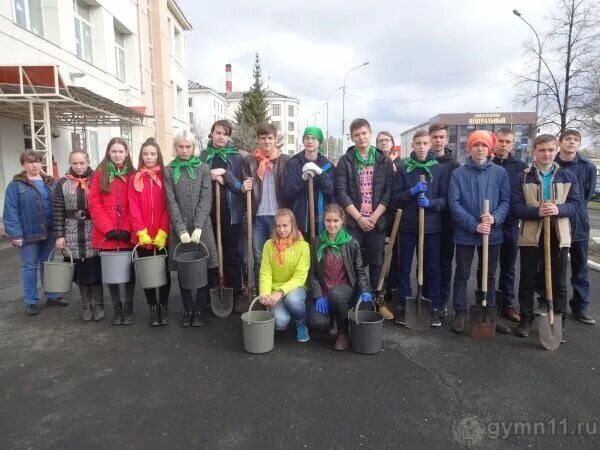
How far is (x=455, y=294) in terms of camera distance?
4234mm

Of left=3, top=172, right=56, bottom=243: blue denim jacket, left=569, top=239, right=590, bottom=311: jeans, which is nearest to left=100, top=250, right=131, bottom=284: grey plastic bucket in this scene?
left=3, top=172, right=56, bottom=243: blue denim jacket

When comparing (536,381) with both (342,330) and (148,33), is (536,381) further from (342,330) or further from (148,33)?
(148,33)

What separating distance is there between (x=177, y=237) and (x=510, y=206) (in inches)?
132

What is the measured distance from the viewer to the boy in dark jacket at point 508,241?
4484mm

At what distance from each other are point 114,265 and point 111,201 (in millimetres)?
651

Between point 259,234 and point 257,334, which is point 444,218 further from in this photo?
point 257,334

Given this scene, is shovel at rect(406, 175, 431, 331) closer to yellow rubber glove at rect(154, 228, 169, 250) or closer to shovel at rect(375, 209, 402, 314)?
shovel at rect(375, 209, 402, 314)

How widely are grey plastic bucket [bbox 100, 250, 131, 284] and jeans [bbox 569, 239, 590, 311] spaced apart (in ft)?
15.3

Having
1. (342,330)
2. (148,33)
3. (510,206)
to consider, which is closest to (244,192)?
(342,330)

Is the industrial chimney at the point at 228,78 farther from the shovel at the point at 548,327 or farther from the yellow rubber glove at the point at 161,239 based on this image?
the shovel at the point at 548,327

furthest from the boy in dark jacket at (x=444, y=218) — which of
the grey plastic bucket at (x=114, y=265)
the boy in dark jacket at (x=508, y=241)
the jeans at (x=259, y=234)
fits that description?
the grey plastic bucket at (x=114, y=265)

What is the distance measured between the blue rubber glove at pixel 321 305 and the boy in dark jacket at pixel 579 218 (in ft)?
8.53

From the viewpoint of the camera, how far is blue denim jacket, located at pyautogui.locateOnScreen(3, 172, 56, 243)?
15.2 ft

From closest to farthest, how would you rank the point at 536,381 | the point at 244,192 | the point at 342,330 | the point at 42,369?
the point at 536,381 → the point at 42,369 → the point at 342,330 → the point at 244,192
